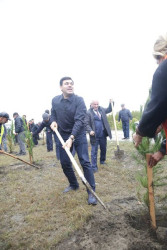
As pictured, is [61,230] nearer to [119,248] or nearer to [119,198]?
[119,248]

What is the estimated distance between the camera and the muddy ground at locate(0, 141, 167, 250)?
242cm

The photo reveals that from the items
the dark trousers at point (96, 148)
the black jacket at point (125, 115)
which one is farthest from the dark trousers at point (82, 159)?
the black jacket at point (125, 115)

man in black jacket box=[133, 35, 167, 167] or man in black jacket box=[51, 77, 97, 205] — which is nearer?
man in black jacket box=[133, 35, 167, 167]

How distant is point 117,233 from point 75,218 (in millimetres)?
774

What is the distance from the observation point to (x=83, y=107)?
3.87 metres

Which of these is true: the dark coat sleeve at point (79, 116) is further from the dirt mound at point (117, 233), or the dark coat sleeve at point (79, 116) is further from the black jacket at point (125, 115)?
the black jacket at point (125, 115)

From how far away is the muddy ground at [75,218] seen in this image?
2422 mm

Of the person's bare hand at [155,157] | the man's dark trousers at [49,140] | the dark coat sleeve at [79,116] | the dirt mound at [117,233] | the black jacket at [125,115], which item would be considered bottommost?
the man's dark trousers at [49,140]

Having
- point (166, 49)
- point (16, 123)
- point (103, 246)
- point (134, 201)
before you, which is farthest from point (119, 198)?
point (16, 123)

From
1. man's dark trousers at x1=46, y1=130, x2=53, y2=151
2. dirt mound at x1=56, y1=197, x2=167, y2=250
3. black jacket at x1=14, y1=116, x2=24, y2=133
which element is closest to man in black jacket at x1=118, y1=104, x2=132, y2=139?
man's dark trousers at x1=46, y1=130, x2=53, y2=151

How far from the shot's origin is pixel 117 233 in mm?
2498

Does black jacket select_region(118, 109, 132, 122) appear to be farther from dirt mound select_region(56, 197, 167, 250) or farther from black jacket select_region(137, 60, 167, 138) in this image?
black jacket select_region(137, 60, 167, 138)

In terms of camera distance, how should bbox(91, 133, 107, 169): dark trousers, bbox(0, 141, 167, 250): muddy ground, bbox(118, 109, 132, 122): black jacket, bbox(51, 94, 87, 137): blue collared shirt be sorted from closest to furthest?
bbox(0, 141, 167, 250): muddy ground
bbox(51, 94, 87, 137): blue collared shirt
bbox(91, 133, 107, 169): dark trousers
bbox(118, 109, 132, 122): black jacket

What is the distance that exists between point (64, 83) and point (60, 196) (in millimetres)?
2256
